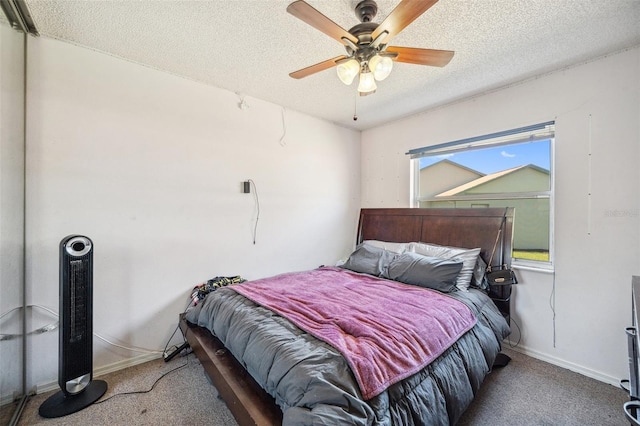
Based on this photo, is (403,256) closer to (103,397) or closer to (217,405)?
(217,405)

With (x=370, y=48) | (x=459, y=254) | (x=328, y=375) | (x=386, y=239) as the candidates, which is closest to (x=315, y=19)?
(x=370, y=48)

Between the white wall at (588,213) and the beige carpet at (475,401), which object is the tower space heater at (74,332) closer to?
the beige carpet at (475,401)

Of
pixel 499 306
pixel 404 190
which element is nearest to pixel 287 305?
pixel 499 306

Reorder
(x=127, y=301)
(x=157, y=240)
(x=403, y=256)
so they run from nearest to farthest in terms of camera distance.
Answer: (x=127, y=301) < (x=157, y=240) < (x=403, y=256)

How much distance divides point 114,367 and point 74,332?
0.60 meters

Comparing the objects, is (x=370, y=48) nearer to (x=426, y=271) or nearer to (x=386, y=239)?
(x=426, y=271)

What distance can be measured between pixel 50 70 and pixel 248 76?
1.42 meters

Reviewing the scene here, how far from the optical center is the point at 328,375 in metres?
1.09

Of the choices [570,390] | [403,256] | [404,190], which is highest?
[404,190]

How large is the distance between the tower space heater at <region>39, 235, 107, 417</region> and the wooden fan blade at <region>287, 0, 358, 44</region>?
192 centimetres

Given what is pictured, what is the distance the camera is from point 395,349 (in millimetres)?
1314

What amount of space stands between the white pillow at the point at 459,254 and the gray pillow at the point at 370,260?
30cm

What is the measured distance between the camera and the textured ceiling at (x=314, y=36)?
64.2 inches

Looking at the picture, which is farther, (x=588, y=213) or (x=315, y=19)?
(x=588, y=213)
